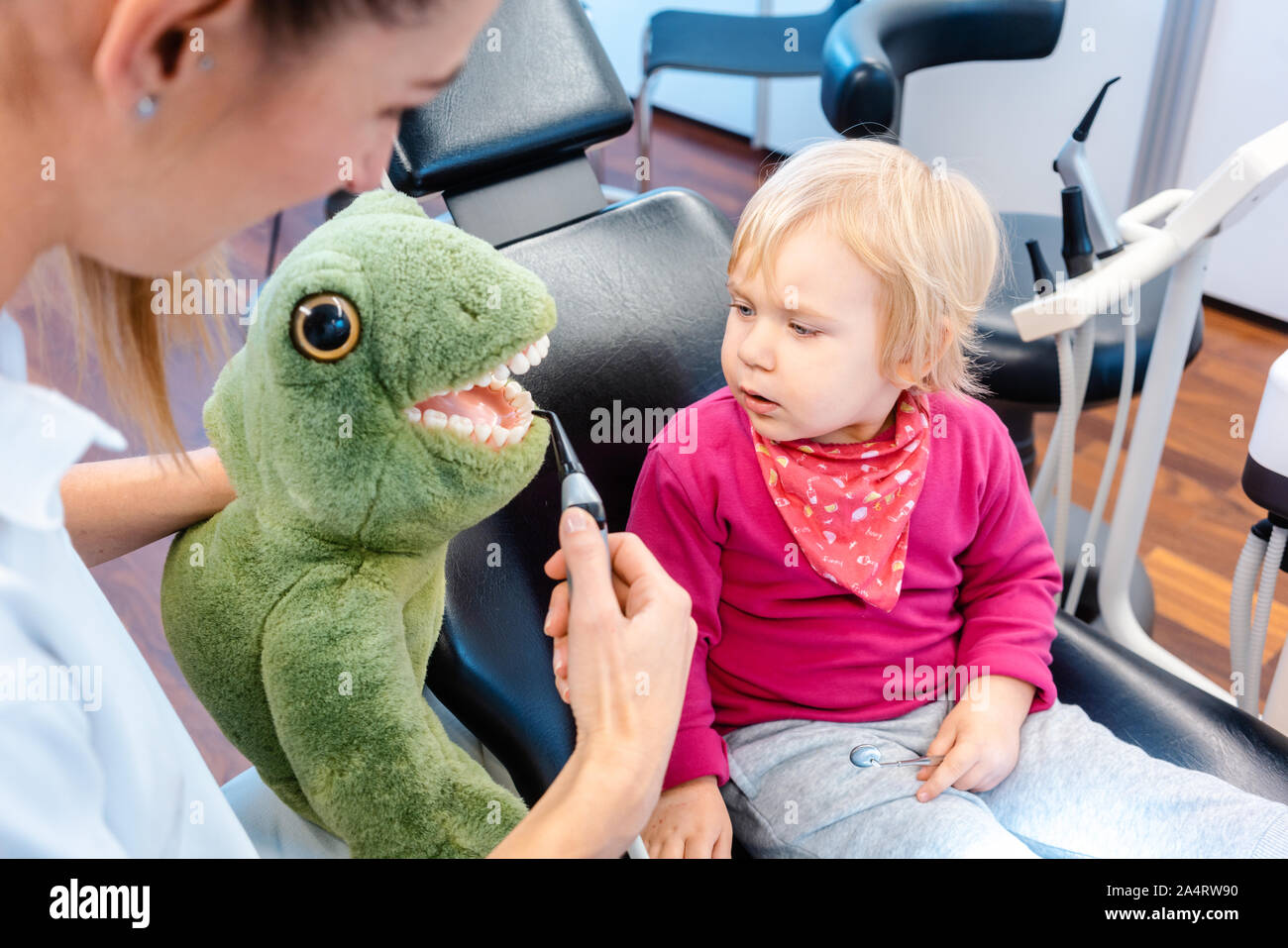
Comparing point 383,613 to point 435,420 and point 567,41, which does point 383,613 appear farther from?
point 567,41

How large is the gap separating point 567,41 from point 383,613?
652mm

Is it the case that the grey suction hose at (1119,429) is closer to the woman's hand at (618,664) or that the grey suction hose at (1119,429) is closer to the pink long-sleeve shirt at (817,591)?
the pink long-sleeve shirt at (817,591)

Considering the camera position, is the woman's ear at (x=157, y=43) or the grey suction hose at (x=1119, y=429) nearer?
the woman's ear at (x=157, y=43)

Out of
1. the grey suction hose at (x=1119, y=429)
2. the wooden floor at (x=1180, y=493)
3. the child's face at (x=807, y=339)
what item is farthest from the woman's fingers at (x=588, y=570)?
the wooden floor at (x=1180, y=493)

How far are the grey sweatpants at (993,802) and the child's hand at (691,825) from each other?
45 millimetres

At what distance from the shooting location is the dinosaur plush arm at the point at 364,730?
730 millimetres

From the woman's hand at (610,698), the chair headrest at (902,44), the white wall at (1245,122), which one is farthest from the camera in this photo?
the white wall at (1245,122)

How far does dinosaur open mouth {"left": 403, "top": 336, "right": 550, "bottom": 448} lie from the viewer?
705 millimetres

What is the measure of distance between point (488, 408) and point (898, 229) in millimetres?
371

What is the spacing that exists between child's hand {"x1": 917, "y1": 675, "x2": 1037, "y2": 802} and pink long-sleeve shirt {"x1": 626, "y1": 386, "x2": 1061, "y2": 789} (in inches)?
0.8

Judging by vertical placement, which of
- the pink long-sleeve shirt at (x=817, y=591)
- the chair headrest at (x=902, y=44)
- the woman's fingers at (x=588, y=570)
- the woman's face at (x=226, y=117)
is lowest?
the pink long-sleeve shirt at (x=817, y=591)

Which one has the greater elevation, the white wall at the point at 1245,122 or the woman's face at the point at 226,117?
the woman's face at the point at 226,117

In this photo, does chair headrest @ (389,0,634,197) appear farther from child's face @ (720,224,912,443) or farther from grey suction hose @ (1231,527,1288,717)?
grey suction hose @ (1231,527,1288,717)
